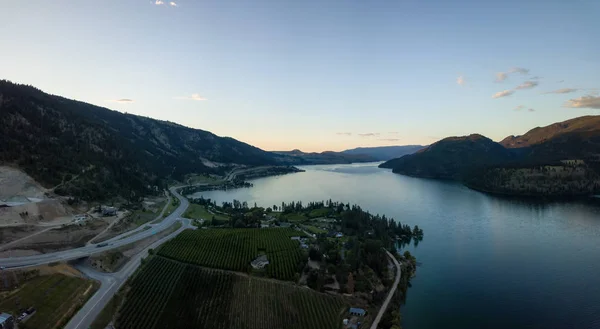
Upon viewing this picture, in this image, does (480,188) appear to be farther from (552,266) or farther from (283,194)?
(552,266)

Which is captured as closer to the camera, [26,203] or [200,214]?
[26,203]

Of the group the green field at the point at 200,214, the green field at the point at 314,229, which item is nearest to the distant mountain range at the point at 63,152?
the green field at the point at 200,214

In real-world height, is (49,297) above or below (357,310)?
above

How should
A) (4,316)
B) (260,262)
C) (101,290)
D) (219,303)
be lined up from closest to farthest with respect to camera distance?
(4,316) < (101,290) < (219,303) < (260,262)

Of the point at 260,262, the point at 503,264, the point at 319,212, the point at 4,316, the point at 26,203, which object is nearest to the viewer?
the point at 4,316

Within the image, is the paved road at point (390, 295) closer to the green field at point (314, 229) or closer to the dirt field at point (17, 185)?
the green field at point (314, 229)

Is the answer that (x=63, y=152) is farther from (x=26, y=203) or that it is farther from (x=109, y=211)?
(x=26, y=203)

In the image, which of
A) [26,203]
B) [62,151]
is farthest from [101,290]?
[62,151]

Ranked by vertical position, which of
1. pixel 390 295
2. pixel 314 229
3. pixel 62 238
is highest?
pixel 62 238
